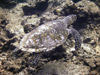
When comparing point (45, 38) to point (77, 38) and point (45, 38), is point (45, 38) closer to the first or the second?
point (45, 38)

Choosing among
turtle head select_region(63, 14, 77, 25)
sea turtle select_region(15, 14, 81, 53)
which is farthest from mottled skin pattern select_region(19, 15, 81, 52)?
turtle head select_region(63, 14, 77, 25)

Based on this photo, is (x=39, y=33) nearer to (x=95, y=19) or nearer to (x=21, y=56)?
Answer: (x=21, y=56)

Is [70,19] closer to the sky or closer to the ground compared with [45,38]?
closer to the sky

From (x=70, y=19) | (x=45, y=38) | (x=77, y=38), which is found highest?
(x=70, y=19)

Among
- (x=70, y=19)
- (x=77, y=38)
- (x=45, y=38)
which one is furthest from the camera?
(x=70, y=19)

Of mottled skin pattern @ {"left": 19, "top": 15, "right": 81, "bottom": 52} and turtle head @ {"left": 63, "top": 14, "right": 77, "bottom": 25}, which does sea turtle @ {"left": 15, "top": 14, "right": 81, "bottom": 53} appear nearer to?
mottled skin pattern @ {"left": 19, "top": 15, "right": 81, "bottom": 52}

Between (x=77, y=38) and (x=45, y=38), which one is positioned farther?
(x=77, y=38)

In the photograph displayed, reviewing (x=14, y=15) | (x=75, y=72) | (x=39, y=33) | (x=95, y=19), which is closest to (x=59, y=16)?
(x=95, y=19)

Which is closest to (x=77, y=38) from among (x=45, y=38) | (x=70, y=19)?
(x=70, y=19)

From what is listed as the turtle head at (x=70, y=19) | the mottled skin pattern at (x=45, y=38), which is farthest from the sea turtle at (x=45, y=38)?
the turtle head at (x=70, y=19)

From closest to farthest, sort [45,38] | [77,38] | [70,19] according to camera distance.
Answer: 1. [45,38]
2. [77,38]
3. [70,19]

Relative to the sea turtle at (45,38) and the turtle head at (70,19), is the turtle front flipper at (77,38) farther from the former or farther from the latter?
the turtle head at (70,19)
